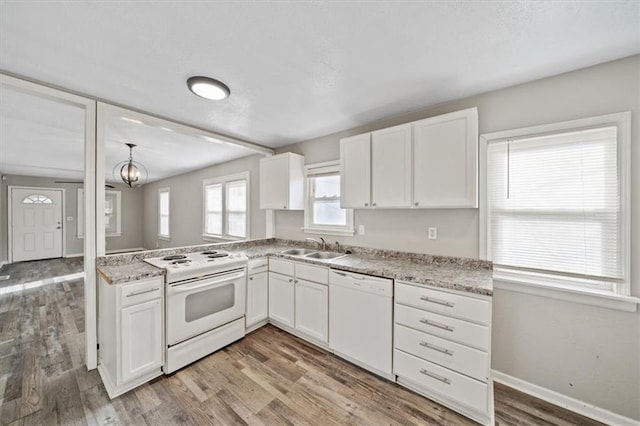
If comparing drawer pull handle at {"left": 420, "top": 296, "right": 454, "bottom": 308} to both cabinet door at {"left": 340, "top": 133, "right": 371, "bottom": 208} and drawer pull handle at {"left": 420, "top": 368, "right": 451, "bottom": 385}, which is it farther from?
cabinet door at {"left": 340, "top": 133, "right": 371, "bottom": 208}

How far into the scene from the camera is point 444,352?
171cm

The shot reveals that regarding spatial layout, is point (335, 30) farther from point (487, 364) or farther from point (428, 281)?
point (487, 364)

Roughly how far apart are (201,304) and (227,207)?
298 cm

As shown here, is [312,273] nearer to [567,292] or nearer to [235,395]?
[235,395]

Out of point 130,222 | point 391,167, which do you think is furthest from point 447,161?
point 130,222

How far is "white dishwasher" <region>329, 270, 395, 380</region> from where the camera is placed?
1.98 m

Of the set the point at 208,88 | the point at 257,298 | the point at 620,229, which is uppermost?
the point at 208,88

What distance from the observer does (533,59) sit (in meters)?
1.63

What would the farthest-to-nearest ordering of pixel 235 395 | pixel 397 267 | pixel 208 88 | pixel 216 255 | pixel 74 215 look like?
pixel 74 215 → pixel 216 255 → pixel 397 267 → pixel 208 88 → pixel 235 395

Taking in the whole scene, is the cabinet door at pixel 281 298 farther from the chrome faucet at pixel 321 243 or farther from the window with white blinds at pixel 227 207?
the window with white blinds at pixel 227 207

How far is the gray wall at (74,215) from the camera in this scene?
596 cm

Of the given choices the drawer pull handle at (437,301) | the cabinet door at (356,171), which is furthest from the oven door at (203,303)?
the drawer pull handle at (437,301)

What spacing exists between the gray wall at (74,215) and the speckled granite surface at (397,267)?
6.90 meters

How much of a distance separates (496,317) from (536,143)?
4.75 ft
